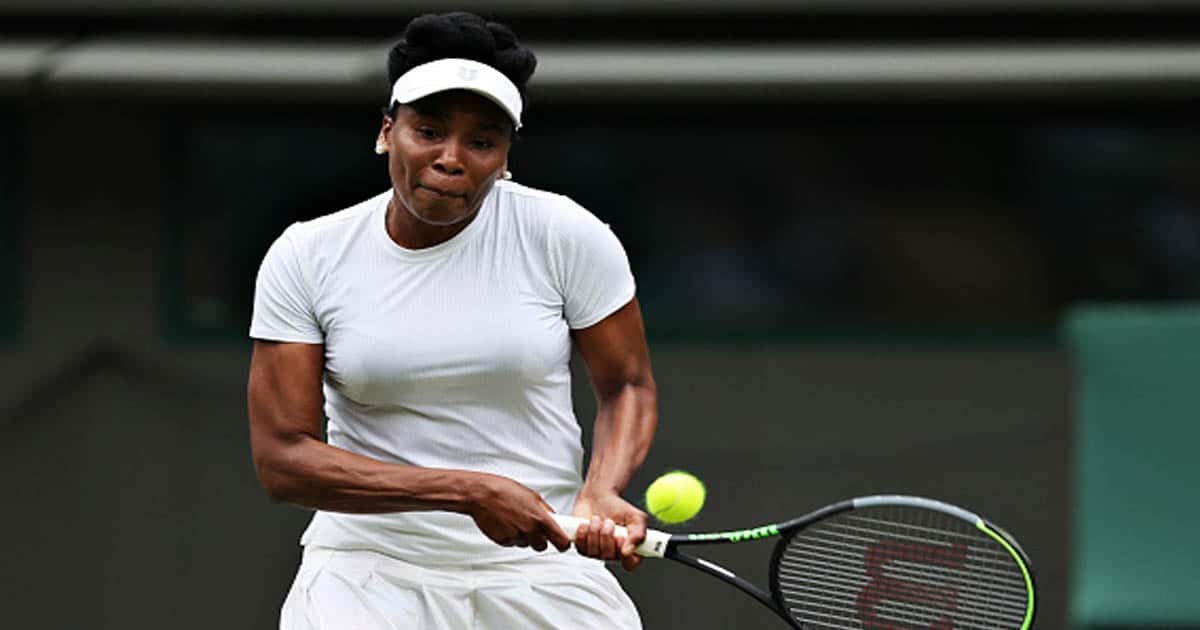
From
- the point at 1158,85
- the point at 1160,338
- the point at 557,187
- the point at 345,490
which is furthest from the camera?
the point at 557,187

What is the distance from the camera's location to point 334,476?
3.34 m

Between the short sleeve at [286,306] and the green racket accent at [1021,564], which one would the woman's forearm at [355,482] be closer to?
the short sleeve at [286,306]

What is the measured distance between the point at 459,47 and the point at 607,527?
0.83m

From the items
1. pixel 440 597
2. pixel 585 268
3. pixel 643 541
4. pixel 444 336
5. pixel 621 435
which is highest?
pixel 585 268

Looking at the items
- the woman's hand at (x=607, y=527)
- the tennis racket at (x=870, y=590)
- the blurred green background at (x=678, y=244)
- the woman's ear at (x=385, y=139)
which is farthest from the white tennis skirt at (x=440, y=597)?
the blurred green background at (x=678, y=244)

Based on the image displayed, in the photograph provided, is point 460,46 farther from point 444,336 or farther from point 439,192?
point 444,336

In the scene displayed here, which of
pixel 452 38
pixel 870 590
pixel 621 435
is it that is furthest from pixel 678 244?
pixel 452 38

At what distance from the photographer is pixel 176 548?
672 centimetres

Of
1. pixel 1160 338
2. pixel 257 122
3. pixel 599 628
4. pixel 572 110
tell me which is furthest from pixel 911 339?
pixel 599 628

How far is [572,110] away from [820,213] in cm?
88

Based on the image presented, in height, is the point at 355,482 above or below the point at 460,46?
below

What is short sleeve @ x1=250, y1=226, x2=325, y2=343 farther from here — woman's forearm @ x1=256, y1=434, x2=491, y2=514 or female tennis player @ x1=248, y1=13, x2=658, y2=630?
woman's forearm @ x1=256, y1=434, x2=491, y2=514

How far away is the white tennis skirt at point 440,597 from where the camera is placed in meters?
3.35

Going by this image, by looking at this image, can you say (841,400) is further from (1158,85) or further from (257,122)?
(257,122)
